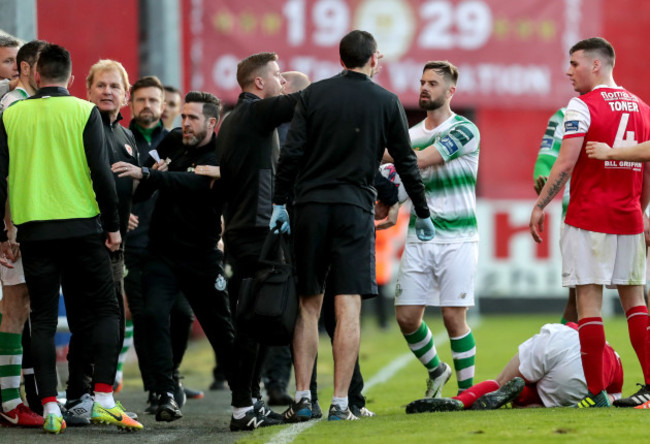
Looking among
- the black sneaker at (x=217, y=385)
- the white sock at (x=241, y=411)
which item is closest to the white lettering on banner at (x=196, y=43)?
the black sneaker at (x=217, y=385)

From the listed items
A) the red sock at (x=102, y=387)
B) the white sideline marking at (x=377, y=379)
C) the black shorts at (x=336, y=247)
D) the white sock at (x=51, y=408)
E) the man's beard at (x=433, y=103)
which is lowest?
the white sideline marking at (x=377, y=379)

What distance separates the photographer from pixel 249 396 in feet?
24.4

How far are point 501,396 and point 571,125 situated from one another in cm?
166

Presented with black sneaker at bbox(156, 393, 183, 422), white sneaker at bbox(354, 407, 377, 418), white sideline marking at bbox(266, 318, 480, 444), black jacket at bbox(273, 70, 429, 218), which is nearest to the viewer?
white sideline marking at bbox(266, 318, 480, 444)

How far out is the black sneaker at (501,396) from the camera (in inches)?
307

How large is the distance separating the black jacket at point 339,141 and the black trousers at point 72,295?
108 centimetres

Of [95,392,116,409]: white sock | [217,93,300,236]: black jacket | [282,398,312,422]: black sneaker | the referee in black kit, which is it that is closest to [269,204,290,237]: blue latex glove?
the referee in black kit

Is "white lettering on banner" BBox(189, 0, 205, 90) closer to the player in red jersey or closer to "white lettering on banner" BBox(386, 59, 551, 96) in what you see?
"white lettering on banner" BBox(386, 59, 551, 96)

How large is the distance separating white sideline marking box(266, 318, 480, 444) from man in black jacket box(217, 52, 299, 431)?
0.36 meters

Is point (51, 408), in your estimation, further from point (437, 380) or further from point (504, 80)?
point (504, 80)

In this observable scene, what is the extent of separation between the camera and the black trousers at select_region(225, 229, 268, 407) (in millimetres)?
7414

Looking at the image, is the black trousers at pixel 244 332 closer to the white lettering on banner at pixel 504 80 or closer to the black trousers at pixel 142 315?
the black trousers at pixel 142 315

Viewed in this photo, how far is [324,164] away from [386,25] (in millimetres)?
14903

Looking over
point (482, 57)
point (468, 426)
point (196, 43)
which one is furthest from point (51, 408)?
point (482, 57)
